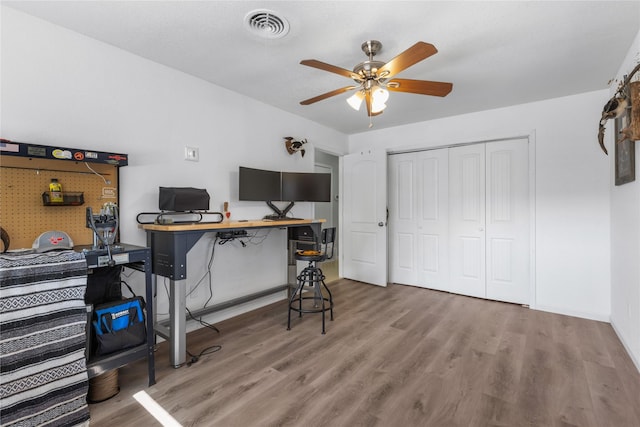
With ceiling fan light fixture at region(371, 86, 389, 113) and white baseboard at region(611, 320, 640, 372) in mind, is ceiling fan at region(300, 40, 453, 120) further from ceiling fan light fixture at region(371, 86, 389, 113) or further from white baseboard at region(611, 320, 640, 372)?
white baseboard at region(611, 320, 640, 372)

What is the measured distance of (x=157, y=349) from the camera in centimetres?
254

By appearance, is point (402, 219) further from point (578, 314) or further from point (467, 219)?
point (578, 314)

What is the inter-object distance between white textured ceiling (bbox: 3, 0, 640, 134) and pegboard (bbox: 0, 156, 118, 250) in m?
0.99

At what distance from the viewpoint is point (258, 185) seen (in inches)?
130

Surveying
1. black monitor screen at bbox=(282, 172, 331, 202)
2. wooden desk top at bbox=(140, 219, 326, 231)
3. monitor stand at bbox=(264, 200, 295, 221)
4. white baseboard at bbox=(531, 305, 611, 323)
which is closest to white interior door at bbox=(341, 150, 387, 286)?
black monitor screen at bbox=(282, 172, 331, 202)

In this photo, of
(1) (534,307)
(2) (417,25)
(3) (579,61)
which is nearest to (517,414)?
(1) (534,307)

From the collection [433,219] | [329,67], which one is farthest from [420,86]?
[433,219]

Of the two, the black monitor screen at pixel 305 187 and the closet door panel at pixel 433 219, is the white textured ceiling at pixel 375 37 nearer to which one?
the black monitor screen at pixel 305 187

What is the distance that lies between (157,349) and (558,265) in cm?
415

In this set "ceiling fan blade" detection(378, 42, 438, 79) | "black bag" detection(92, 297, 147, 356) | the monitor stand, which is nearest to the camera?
"ceiling fan blade" detection(378, 42, 438, 79)

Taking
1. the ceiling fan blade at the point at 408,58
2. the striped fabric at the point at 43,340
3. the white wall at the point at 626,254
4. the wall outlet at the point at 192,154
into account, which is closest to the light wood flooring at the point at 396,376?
the white wall at the point at 626,254

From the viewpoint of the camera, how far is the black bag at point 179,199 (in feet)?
8.02

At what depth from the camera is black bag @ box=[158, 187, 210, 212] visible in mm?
2445

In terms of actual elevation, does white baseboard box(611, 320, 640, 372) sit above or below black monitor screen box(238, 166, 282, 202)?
below
